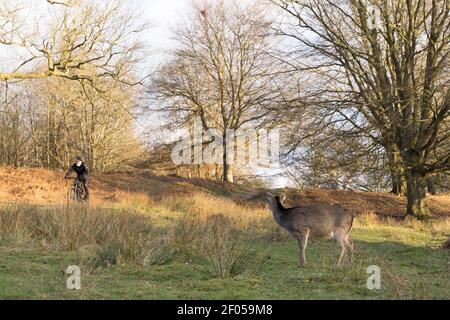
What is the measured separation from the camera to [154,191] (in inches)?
1201

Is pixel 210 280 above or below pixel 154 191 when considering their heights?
below

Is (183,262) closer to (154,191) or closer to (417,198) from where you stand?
(417,198)

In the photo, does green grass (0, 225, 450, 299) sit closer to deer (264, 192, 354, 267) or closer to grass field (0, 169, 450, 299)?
grass field (0, 169, 450, 299)

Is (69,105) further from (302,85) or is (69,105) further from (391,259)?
(391,259)

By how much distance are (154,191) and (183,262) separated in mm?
19826

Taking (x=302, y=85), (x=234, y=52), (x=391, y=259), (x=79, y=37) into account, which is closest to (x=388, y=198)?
(x=302, y=85)

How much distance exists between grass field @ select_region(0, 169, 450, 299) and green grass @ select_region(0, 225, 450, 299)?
0.02m

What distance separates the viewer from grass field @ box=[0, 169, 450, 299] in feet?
26.2

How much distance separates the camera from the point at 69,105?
42469 millimetres

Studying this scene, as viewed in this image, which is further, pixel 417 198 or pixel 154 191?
pixel 154 191

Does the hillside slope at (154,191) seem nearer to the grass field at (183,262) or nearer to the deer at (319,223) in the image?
the grass field at (183,262)

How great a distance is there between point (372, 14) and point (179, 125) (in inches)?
819

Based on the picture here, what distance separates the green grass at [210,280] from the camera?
25.4ft

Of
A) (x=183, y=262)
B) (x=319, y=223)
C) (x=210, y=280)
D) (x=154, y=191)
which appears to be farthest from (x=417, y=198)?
(x=210, y=280)
